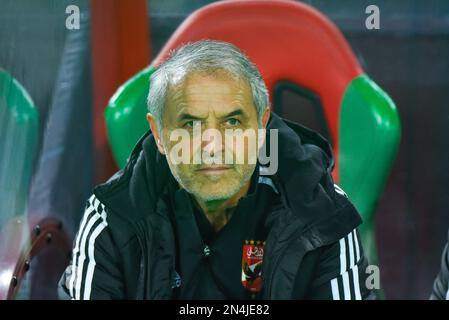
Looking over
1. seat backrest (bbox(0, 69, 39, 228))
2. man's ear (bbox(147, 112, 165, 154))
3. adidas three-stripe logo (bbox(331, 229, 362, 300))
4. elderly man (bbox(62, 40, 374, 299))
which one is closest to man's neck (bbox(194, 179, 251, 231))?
elderly man (bbox(62, 40, 374, 299))

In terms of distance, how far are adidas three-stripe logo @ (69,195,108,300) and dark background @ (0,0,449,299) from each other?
350 millimetres

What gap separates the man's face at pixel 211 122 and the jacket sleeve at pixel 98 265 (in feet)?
0.62

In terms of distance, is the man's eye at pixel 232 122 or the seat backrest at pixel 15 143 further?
the seat backrest at pixel 15 143

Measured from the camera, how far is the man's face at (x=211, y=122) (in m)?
1.59

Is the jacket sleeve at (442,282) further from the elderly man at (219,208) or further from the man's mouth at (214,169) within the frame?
the man's mouth at (214,169)

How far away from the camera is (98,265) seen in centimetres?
161

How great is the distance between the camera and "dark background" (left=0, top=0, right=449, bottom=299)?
1.86 metres

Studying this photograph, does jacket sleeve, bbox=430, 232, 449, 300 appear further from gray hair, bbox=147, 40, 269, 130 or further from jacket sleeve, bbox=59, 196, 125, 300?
jacket sleeve, bbox=59, 196, 125, 300

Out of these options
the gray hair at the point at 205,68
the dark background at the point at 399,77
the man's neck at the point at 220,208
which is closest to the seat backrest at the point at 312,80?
the dark background at the point at 399,77

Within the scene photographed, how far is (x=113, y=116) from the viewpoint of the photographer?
1.91m

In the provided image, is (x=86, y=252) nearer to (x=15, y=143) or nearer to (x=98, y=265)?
(x=98, y=265)
